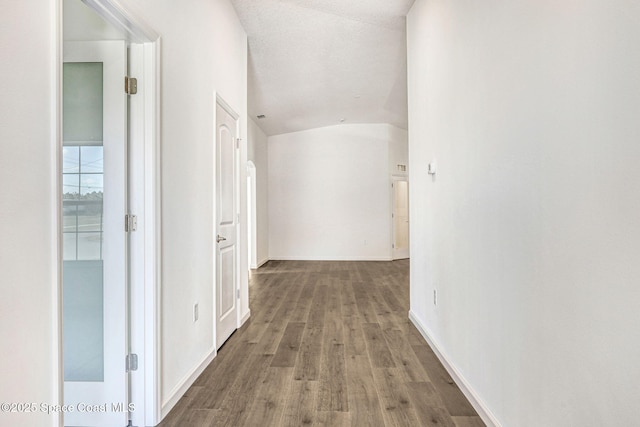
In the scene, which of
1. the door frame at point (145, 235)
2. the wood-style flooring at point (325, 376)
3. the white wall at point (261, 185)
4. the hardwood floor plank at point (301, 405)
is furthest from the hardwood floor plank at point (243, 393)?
the white wall at point (261, 185)

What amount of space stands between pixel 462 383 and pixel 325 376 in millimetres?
892

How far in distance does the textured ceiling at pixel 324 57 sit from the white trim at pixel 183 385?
319 centimetres

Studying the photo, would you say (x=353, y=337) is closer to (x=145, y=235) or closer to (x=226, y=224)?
(x=226, y=224)

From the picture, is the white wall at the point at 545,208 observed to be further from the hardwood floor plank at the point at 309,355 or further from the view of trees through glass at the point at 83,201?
the view of trees through glass at the point at 83,201

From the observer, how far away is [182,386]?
2.23 meters

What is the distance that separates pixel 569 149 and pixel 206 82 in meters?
2.47

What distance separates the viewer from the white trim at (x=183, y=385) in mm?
2027

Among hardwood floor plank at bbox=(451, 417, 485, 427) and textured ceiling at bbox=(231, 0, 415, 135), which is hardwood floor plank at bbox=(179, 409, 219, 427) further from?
textured ceiling at bbox=(231, 0, 415, 135)

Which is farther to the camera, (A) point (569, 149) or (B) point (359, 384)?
(B) point (359, 384)

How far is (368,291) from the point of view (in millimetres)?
5297

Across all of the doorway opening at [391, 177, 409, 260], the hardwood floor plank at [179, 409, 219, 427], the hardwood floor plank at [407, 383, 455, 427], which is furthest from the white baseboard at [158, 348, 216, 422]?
the doorway opening at [391, 177, 409, 260]

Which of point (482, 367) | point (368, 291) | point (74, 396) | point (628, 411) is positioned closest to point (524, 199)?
point (628, 411)

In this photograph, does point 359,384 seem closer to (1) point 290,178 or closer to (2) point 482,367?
(2) point 482,367

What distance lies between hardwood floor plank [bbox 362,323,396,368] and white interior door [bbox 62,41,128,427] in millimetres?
1700
